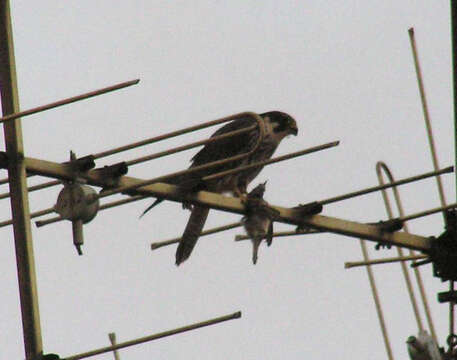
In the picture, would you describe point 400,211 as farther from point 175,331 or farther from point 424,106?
point 175,331

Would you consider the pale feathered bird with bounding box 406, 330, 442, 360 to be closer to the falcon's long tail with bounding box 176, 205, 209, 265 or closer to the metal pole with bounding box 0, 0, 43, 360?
the falcon's long tail with bounding box 176, 205, 209, 265

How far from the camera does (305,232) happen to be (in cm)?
603

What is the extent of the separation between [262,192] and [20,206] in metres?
1.41

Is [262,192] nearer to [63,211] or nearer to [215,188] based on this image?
[63,211]

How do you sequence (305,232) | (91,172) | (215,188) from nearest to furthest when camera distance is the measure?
1. (91,172)
2. (305,232)
3. (215,188)

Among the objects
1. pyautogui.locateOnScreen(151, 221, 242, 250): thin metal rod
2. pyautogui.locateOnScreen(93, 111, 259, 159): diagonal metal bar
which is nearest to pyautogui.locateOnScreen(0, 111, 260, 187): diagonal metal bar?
pyautogui.locateOnScreen(93, 111, 259, 159): diagonal metal bar

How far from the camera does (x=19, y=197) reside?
4637 mm

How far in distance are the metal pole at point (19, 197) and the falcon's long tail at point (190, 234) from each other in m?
2.51

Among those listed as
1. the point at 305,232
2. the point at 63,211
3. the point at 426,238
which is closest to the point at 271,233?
the point at 305,232

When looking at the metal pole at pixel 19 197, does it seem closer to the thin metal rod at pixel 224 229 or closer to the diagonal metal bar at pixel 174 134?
the diagonal metal bar at pixel 174 134

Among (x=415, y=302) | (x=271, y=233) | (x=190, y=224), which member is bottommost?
(x=415, y=302)

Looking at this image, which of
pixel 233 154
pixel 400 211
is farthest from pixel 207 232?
pixel 233 154

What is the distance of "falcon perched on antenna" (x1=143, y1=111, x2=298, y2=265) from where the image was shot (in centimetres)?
750

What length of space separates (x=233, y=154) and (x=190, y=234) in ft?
3.71
